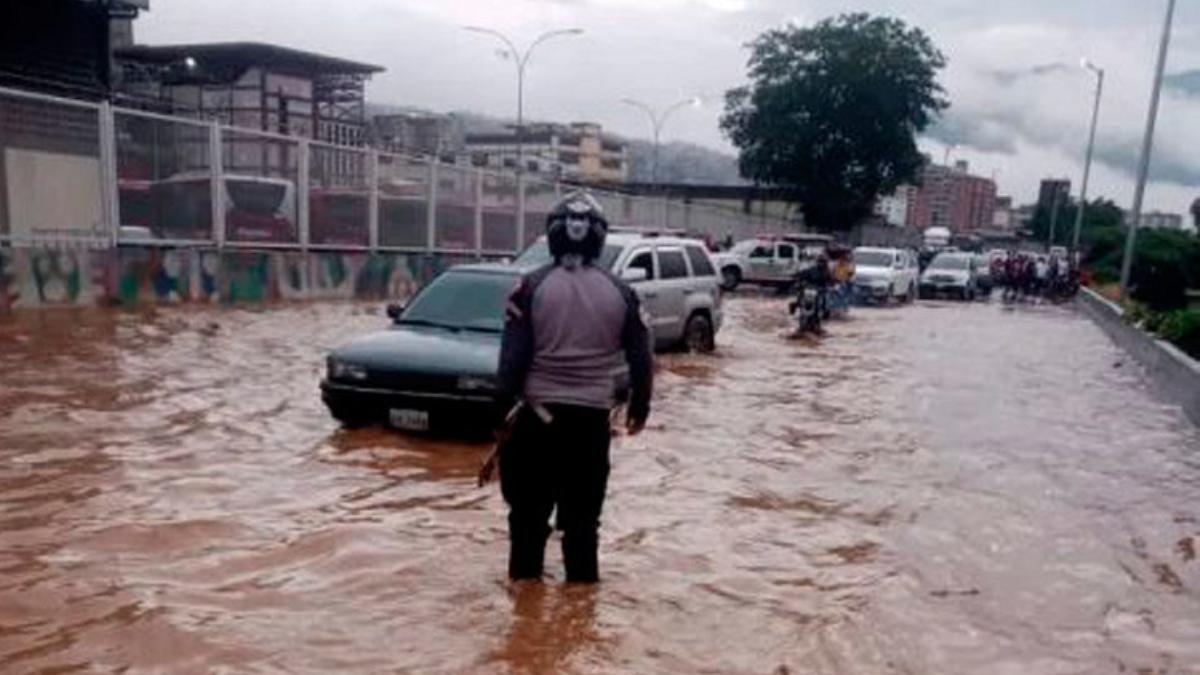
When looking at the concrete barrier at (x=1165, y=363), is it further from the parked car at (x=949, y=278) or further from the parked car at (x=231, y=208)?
the parked car at (x=231, y=208)

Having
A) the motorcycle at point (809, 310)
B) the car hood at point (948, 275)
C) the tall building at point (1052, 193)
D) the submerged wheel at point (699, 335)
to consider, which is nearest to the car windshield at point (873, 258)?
the car hood at point (948, 275)

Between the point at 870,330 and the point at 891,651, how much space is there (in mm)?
19253

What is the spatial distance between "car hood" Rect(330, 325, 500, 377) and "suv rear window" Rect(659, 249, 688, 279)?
21.7 feet

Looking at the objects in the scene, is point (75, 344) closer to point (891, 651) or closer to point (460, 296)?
point (460, 296)

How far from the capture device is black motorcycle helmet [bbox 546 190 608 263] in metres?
5.09

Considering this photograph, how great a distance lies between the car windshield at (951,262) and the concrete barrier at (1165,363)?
1376cm

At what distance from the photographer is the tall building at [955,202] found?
481 feet

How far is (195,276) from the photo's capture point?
17500 mm

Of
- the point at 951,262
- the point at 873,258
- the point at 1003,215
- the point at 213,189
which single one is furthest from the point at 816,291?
the point at 1003,215

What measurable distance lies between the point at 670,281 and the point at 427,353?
7.38 m

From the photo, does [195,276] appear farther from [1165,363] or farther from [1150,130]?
[1150,130]

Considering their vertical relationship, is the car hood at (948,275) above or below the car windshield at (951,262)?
below

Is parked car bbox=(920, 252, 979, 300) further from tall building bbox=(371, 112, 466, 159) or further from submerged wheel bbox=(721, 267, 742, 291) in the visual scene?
tall building bbox=(371, 112, 466, 159)

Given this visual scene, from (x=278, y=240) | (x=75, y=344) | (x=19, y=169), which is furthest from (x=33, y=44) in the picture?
(x=75, y=344)
